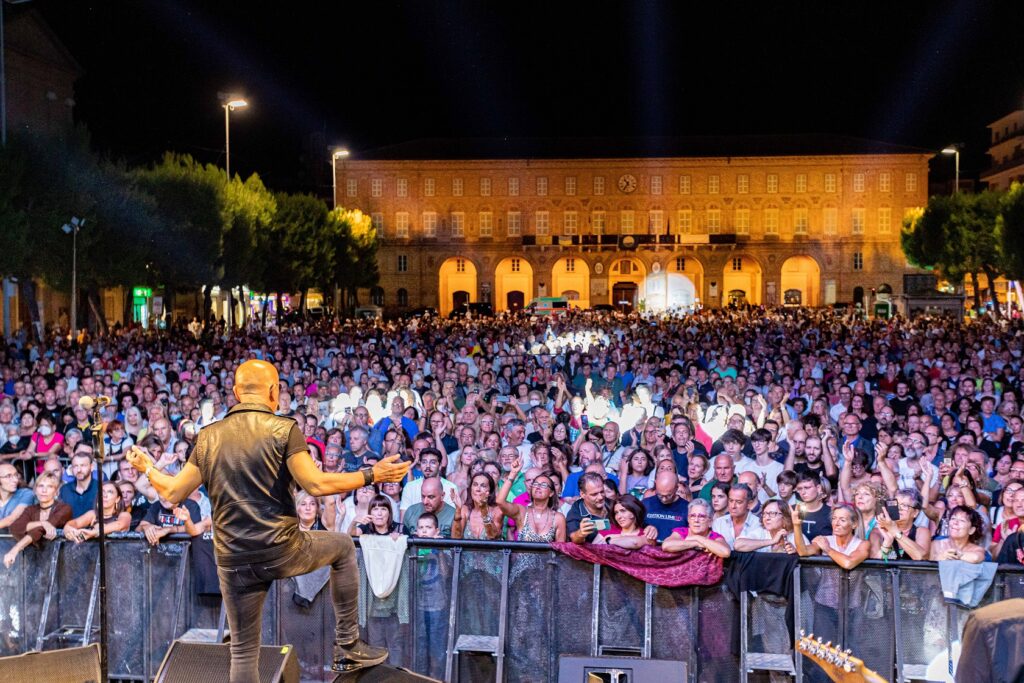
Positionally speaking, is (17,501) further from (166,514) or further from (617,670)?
(617,670)

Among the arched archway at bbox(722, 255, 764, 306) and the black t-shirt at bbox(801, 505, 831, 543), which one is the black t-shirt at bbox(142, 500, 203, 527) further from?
the arched archway at bbox(722, 255, 764, 306)

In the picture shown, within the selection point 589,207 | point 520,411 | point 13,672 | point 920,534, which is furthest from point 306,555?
point 589,207

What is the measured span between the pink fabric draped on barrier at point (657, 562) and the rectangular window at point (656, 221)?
3320 inches

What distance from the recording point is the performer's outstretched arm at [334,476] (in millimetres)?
5152

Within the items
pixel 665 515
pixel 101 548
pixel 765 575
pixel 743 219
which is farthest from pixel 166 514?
pixel 743 219

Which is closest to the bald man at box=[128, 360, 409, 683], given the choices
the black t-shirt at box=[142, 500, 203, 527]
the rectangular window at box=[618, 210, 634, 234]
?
the black t-shirt at box=[142, 500, 203, 527]

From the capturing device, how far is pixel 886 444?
426 inches

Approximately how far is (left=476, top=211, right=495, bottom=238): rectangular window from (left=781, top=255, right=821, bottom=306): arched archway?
24449 millimetres

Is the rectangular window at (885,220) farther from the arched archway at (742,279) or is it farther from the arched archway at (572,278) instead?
the arched archway at (572,278)

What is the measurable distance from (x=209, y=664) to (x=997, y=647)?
417 cm

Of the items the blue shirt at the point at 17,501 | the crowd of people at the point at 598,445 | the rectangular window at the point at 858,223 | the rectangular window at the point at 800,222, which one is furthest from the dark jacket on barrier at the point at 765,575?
the rectangular window at the point at 858,223

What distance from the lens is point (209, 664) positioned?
19.6 feet

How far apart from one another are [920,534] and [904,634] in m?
1.14

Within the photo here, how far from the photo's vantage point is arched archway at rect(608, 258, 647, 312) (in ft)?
296
